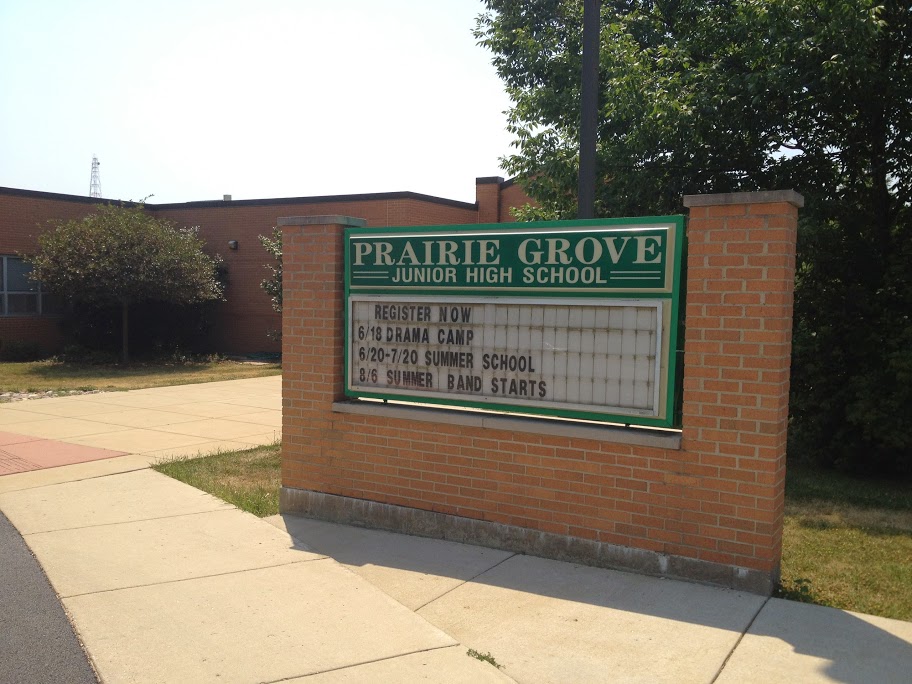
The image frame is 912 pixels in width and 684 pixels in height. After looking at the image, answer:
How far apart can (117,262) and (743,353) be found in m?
21.1

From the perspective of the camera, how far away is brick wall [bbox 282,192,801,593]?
5.20 metres

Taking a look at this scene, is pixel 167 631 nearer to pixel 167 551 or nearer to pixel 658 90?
pixel 167 551

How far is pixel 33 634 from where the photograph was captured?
4.61 m

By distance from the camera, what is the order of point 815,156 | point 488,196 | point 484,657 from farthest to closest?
point 488,196 → point 815,156 → point 484,657

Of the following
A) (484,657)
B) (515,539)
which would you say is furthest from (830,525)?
(484,657)

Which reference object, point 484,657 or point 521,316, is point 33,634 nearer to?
point 484,657

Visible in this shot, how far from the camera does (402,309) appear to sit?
669 centimetres

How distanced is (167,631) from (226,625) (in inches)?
12.4

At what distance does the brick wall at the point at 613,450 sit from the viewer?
17.0 ft

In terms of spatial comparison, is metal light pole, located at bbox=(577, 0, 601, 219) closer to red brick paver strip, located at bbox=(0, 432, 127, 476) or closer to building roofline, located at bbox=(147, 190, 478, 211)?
red brick paver strip, located at bbox=(0, 432, 127, 476)

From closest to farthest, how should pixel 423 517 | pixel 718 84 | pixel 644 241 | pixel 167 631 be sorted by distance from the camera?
pixel 167 631 < pixel 644 241 < pixel 423 517 < pixel 718 84

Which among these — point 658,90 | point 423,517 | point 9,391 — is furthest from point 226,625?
point 9,391

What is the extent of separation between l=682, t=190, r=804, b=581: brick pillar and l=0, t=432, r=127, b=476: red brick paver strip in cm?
714

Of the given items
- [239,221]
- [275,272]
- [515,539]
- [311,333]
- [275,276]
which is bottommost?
[515,539]
